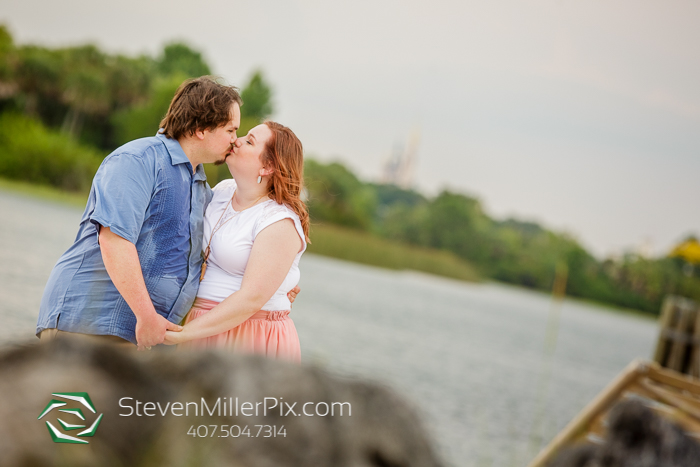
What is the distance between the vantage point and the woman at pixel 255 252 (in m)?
2.61

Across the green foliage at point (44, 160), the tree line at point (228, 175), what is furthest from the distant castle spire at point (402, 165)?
the green foliage at point (44, 160)

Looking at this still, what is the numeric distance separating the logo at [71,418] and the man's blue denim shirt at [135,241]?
72.5 inches

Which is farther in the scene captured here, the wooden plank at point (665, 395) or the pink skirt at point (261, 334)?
the wooden plank at point (665, 395)

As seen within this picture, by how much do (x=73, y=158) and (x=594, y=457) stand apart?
53175 mm

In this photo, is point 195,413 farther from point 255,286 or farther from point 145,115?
point 145,115

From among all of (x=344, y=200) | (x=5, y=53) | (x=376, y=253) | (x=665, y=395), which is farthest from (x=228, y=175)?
(x=344, y=200)

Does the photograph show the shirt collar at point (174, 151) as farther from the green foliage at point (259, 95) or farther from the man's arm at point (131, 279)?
the green foliage at point (259, 95)

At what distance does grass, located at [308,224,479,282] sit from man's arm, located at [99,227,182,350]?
48.4m

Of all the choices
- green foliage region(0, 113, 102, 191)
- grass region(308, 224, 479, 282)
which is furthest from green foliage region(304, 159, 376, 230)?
green foliage region(0, 113, 102, 191)

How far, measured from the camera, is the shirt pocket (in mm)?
2660

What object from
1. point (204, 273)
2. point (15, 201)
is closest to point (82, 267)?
point (204, 273)

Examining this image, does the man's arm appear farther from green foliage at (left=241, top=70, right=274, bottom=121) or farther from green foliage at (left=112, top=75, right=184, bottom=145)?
green foliage at (left=241, top=70, right=274, bottom=121)

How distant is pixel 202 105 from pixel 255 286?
32.3 inches

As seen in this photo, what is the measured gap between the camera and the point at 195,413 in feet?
2.46
